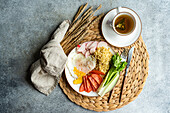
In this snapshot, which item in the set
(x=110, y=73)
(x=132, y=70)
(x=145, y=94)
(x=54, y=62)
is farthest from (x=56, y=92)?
(x=145, y=94)

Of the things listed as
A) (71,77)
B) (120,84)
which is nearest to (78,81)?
(71,77)

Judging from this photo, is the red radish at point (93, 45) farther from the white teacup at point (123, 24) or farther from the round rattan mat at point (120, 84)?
the white teacup at point (123, 24)

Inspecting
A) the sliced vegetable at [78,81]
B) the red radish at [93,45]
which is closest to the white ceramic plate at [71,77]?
the sliced vegetable at [78,81]

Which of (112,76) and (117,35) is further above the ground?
(117,35)

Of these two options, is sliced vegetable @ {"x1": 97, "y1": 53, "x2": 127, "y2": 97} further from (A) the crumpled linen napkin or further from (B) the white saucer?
(A) the crumpled linen napkin

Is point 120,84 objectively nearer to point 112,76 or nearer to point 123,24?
point 112,76
